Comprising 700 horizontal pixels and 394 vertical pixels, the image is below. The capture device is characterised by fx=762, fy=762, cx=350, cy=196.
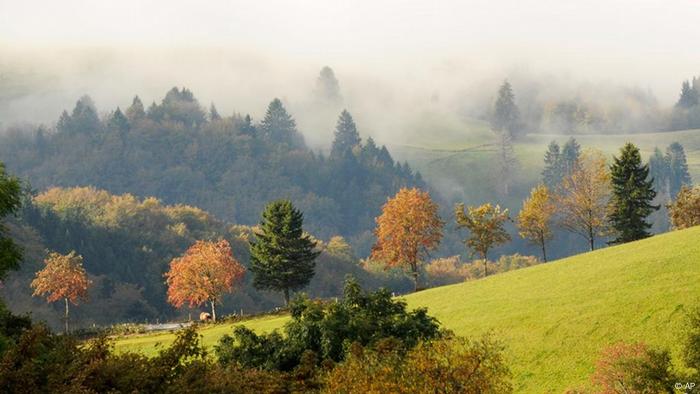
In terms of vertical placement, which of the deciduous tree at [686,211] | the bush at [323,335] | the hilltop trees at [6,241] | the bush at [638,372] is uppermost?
the hilltop trees at [6,241]

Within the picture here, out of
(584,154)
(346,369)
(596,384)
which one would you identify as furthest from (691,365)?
(584,154)

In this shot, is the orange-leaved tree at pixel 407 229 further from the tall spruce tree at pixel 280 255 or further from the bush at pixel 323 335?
the bush at pixel 323 335

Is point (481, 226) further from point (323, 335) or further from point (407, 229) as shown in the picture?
point (323, 335)

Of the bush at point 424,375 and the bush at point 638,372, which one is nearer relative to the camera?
the bush at point 424,375

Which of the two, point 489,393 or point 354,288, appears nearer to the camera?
point 489,393

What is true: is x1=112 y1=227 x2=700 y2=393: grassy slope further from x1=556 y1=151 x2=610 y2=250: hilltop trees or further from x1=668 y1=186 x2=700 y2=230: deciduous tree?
x1=668 y1=186 x2=700 y2=230: deciduous tree

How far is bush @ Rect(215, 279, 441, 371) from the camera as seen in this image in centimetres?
3972

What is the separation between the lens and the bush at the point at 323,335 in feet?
130

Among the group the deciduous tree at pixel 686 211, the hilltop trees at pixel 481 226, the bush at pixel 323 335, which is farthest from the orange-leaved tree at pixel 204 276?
the deciduous tree at pixel 686 211

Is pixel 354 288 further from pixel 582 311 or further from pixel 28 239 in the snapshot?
pixel 28 239

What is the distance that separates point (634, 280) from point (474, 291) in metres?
17.0

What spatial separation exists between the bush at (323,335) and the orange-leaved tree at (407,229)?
5101 cm

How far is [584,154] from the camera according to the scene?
112 metres

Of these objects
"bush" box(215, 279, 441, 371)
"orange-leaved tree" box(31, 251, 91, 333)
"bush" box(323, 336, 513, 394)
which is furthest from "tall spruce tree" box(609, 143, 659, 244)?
"bush" box(323, 336, 513, 394)
